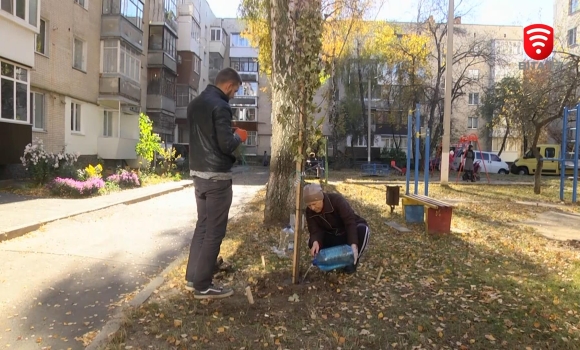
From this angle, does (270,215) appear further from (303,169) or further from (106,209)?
(106,209)

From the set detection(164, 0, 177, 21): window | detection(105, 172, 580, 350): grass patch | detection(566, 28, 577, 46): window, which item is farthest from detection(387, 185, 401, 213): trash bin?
detection(164, 0, 177, 21): window

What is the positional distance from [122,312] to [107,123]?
21097mm

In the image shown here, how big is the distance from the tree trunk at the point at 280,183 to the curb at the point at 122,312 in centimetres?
213

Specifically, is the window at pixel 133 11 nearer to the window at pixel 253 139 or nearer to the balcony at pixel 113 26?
the balcony at pixel 113 26

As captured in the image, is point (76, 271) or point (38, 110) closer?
point (76, 271)

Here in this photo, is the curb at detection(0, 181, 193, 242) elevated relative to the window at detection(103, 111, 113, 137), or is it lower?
lower

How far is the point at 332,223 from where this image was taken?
15.8 ft

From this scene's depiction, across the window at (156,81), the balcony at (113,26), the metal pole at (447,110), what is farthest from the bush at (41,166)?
the window at (156,81)

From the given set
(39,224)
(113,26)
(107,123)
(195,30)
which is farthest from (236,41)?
(39,224)

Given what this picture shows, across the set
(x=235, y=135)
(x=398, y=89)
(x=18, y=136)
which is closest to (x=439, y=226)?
(x=235, y=135)

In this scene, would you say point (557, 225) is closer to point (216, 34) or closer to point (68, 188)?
point (68, 188)

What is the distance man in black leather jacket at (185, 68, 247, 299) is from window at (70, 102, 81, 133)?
17722 mm

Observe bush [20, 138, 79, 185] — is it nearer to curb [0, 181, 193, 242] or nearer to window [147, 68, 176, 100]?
curb [0, 181, 193, 242]

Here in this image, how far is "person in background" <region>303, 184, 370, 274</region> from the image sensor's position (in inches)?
180
